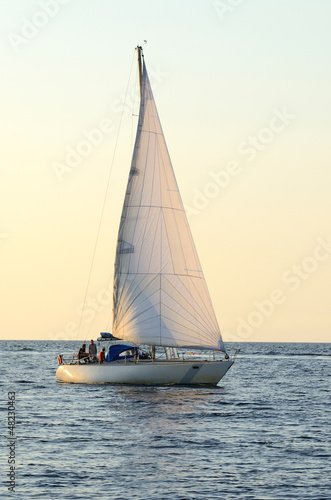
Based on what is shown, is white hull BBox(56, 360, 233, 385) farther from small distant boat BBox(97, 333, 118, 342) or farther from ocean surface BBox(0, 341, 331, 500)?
small distant boat BBox(97, 333, 118, 342)

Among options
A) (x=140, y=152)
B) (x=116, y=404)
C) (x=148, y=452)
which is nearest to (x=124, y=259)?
(x=140, y=152)

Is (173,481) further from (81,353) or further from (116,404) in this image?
(81,353)

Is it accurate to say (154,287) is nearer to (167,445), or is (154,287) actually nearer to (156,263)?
(156,263)

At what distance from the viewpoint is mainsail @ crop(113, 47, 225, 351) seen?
156 ft

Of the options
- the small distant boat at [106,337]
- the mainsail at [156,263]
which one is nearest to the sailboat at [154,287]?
the mainsail at [156,263]

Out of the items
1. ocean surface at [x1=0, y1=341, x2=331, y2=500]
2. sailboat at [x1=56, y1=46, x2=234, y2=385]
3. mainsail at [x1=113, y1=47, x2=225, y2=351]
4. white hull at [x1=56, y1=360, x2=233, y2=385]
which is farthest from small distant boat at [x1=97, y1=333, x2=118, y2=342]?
ocean surface at [x1=0, y1=341, x2=331, y2=500]

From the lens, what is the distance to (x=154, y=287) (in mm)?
47875

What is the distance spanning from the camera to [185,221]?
49.8m

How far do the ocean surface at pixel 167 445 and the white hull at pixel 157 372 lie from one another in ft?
1.77

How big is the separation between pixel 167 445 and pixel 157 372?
56.8ft

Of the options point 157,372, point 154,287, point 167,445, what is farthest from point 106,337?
point 167,445

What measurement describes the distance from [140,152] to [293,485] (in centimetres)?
3082

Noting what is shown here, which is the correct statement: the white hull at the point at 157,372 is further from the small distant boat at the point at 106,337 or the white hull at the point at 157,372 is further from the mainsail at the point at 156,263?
the small distant boat at the point at 106,337

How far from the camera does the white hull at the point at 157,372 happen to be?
149 feet
